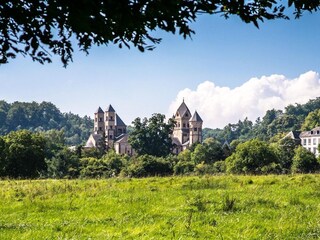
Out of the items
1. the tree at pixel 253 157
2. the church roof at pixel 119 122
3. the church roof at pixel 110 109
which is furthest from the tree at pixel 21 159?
the church roof at pixel 110 109

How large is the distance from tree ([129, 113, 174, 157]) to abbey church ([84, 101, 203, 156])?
39233 mm

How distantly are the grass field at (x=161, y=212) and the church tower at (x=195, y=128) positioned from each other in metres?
133

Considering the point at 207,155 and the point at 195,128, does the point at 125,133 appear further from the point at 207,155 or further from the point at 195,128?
the point at 207,155

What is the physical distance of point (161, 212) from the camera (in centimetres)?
1128

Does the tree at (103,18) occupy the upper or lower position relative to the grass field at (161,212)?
upper

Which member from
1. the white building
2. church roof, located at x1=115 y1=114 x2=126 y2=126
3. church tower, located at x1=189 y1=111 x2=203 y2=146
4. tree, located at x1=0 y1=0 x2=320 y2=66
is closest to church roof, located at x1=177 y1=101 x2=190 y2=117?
church tower, located at x1=189 y1=111 x2=203 y2=146

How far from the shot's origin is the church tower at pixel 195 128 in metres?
151

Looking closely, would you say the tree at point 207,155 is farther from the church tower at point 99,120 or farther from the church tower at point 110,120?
the church tower at point 99,120

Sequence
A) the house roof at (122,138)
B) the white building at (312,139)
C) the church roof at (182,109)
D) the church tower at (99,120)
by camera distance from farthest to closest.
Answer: the church tower at (99,120) → the church roof at (182,109) → the house roof at (122,138) → the white building at (312,139)

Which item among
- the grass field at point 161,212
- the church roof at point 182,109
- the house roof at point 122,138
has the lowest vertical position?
the grass field at point 161,212

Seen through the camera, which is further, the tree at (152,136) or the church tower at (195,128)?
the church tower at (195,128)

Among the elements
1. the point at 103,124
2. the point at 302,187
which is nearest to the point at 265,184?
the point at 302,187

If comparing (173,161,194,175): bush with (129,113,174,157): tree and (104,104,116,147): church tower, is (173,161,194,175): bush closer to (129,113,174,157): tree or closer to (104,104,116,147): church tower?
(129,113,174,157): tree

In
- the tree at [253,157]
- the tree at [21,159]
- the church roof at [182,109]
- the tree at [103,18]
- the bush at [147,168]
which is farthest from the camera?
the church roof at [182,109]
